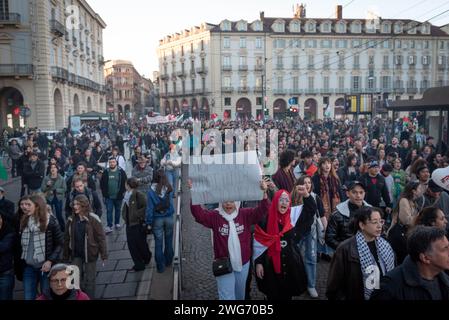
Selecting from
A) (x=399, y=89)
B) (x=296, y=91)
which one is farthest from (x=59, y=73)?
(x=399, y=89)

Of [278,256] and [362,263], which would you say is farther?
[278,256]

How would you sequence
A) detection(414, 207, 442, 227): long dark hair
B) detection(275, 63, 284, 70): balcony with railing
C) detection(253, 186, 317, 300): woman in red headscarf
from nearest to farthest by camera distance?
detection(414, 207, 442, 227): long dark hair → detection(253, 186, 317, 300): woman in red headscarf → detection(275, 63, 284, 70): balcony with railing

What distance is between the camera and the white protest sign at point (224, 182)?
3.78 metres

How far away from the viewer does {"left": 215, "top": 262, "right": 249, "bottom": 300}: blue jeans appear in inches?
165

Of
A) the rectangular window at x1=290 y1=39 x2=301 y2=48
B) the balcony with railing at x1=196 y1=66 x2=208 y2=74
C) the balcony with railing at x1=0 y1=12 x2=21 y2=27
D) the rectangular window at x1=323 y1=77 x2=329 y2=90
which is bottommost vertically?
the rectangular window at x1=323 y1=77 x2=329 y2=90

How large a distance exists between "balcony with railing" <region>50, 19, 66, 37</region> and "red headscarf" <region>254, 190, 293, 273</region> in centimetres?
3335

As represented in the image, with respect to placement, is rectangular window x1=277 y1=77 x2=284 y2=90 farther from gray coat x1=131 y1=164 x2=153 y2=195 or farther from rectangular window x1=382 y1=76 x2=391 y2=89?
gray coat x1=131 y1=164 x2=153 y2=195

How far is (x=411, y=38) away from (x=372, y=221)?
2758 inches

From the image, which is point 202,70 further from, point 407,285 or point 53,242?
point 407,285

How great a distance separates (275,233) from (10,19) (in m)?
32.8

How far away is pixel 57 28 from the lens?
3291 centimetres

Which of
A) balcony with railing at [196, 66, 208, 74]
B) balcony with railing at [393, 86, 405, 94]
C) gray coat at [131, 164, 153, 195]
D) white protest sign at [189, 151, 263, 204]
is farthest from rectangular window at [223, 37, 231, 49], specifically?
white protest sign at [189, 151, 263, 204]

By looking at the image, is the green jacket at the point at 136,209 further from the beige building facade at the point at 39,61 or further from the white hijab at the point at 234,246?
the beige building facade at the point at 39,61
